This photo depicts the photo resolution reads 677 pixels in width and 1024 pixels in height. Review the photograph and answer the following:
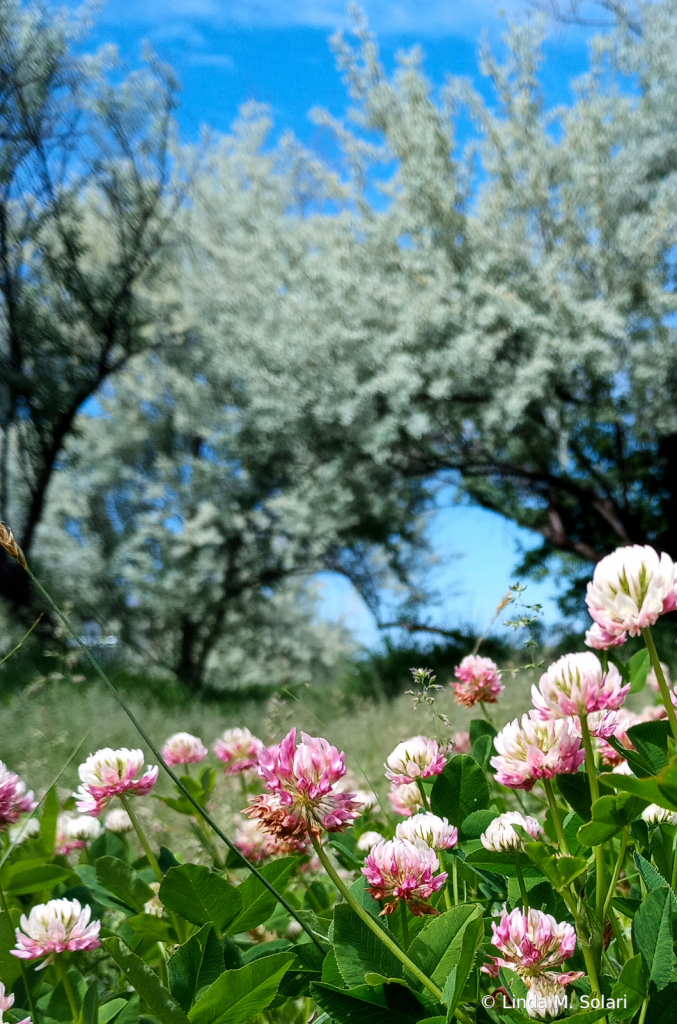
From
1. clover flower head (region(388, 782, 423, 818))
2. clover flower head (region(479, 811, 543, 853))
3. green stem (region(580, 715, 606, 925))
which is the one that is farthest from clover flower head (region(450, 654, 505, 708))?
green stem (region(580, 715, 606, 925))

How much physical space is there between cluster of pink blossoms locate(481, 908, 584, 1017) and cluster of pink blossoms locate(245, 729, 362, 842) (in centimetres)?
15

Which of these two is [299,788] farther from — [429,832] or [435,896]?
[435,896]

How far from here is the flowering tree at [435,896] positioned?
46 centimetres

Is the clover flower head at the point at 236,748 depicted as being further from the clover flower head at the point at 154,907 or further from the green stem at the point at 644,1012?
the green stem at the point at 644,1012

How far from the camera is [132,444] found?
26.4 feet

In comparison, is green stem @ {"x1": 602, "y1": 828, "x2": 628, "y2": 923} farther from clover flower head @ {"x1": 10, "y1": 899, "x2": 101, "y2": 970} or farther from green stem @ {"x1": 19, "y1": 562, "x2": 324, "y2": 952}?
clover flower head @ {"x1": 10, "y1": 899, "x2": 101, "y2": 970}

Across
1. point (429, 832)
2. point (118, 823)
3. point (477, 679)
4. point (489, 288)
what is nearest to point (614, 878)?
point (429, 832)

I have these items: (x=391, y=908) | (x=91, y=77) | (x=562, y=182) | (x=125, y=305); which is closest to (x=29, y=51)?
(x=91, y=77)

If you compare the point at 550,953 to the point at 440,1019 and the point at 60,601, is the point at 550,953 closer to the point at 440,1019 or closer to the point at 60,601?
the point at 440,1019

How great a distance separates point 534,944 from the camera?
55cm

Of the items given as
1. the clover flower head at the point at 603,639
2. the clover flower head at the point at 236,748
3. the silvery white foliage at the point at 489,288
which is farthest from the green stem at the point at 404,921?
the silvery white foliage at the point at 489,288

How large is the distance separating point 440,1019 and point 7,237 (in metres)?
6.90

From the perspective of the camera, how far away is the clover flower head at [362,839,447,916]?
0.56 metres

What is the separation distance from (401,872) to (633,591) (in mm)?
253
